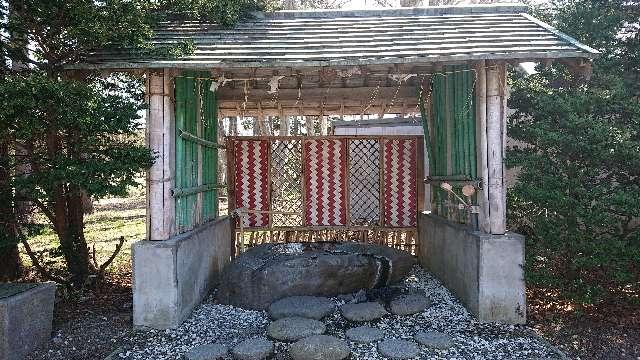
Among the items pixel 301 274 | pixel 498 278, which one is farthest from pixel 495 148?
pixel 301 274

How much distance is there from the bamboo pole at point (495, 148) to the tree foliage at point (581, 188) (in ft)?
0.66

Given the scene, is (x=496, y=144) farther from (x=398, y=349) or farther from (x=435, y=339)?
(x=398, y=349)

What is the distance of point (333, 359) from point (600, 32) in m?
5.08

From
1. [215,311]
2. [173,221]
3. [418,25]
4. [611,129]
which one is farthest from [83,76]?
[611,129]

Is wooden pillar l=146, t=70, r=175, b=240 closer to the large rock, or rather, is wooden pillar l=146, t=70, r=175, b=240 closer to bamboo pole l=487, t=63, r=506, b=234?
the large rock

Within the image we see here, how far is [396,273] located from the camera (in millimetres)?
5742

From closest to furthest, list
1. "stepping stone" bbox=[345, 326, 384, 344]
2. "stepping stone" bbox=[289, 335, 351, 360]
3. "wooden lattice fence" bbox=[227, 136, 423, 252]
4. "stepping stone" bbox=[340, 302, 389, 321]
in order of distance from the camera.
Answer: "stepping stone" bbox=[289, 335, 351, 360]
"stepping stone" bbox=[345, 326, 384, 344]
"stepping stone" bbox=[340, 302, 389, 321]
"wooden lattice fence" bbox=[227, 136, 423, 252]

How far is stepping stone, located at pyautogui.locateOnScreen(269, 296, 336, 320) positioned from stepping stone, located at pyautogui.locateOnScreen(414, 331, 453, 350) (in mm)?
1029

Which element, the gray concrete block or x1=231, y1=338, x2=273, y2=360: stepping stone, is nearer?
the gray concrete block

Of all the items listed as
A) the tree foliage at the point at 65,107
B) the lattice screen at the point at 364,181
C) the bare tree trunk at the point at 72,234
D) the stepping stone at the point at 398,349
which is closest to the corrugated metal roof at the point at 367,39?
the tree foliage at the point at 65,107

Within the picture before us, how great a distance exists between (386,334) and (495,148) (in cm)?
220

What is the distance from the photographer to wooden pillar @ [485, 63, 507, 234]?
4645 mm

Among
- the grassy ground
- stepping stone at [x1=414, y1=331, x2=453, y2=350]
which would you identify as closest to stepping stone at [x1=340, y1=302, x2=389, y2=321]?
stepping stone at [x1=414, y1=331, x2=453, y2=350]

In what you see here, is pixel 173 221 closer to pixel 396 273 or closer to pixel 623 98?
pixel 396 273
